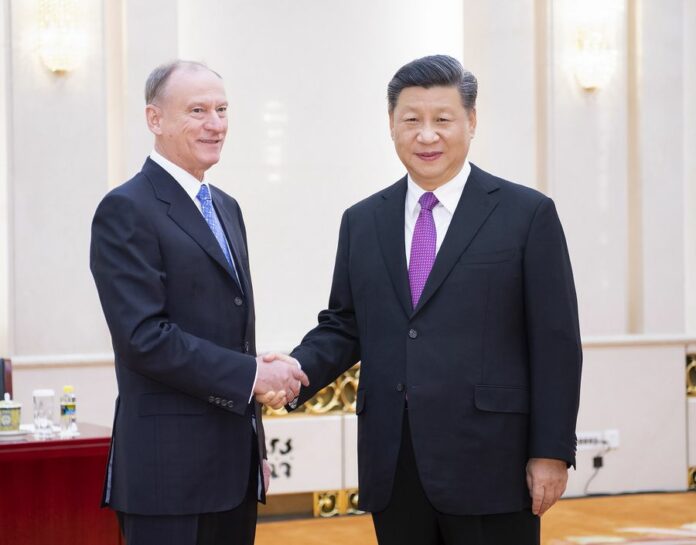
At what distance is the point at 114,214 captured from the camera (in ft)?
8.14

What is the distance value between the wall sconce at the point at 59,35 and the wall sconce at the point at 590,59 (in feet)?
9.38

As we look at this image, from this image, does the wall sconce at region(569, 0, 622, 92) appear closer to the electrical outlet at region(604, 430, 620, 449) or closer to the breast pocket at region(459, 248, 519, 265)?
the electrical outlet at region(604, 430, 620, 449)

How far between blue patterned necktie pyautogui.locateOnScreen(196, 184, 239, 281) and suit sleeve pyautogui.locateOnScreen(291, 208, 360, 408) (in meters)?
0.31

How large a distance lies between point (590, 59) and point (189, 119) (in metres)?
4.15

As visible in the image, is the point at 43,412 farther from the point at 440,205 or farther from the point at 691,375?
the point at 691,375

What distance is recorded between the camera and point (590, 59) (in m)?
6.23

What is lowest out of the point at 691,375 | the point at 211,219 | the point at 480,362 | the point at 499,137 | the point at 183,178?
the point at 691,375

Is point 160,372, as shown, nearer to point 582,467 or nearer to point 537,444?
point 537,444

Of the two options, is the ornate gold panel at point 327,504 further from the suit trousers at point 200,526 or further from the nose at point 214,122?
the nose at point 214,122

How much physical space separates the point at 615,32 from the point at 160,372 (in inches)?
186

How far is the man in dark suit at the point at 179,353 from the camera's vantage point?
2432 millimetres

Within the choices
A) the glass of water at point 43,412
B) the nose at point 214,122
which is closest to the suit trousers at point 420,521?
the nose at point 214,122

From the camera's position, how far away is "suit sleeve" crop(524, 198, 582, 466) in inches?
95.6

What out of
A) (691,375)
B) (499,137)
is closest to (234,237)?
(499,137)
